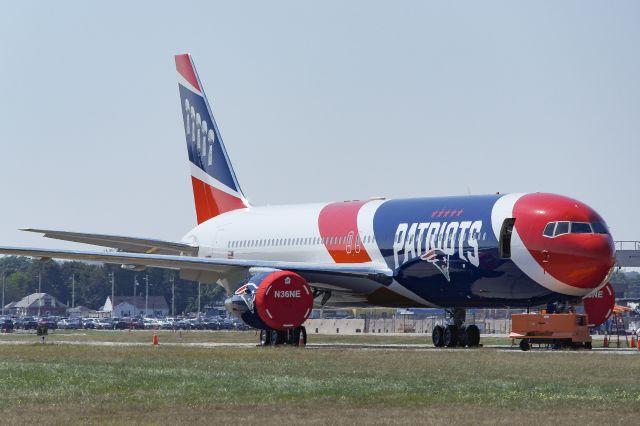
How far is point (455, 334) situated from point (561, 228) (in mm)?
6063

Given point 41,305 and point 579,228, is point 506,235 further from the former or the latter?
point 41,305

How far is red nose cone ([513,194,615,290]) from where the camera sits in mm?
37281

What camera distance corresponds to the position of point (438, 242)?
40125 mm

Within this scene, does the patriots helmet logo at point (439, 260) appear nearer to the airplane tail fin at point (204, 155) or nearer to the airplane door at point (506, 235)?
the airplane door at point (506, 235)

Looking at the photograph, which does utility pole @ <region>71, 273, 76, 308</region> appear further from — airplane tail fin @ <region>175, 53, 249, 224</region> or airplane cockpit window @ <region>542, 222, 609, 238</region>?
airplane cockpit window @ <region>542, 222, 609, 238</region>

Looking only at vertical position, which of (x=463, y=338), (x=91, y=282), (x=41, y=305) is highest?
(x=91, y=282)

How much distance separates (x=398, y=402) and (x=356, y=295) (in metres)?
22.7

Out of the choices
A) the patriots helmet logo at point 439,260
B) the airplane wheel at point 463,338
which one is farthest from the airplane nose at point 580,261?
the airplane wheel at point 463,338

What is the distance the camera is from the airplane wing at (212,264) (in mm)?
42219

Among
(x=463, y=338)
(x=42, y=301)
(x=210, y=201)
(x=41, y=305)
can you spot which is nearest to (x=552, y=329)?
(x=463, y=338)

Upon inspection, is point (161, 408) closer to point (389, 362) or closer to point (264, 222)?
point (389, 362)

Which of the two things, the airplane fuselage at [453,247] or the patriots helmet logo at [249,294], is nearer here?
the airplane fuselage at [453,247]

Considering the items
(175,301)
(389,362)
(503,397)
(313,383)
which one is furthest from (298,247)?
(175,301)

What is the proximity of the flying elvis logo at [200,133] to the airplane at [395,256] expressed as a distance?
3785 mm
